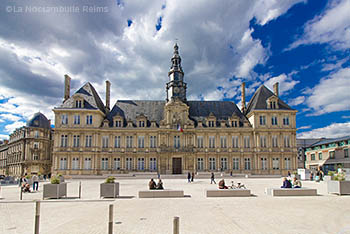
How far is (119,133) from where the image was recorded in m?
44.2

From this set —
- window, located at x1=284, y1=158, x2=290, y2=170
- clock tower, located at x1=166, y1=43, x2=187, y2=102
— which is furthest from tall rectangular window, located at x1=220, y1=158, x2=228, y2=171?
clock tower, located at x1=166, y1=43, x2=187, y2=102

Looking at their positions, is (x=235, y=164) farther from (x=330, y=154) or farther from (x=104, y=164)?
(x=104, y=164)

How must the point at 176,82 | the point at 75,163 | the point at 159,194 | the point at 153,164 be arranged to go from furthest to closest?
the point at 176,82 → the point at 153,164 → the point at 75,163 → the point at 159,194

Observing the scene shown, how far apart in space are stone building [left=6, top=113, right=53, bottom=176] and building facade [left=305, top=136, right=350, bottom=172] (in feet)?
205

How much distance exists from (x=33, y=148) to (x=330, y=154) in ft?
216

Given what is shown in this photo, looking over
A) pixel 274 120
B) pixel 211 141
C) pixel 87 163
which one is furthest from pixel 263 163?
pixel 87 163

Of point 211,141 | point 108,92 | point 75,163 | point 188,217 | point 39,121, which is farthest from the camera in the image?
point 39,121

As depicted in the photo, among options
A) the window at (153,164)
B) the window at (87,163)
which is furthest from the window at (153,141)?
the window at (87,163)

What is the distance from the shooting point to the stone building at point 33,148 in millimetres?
61625

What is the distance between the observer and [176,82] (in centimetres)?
4656

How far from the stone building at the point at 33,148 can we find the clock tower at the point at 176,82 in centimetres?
3731

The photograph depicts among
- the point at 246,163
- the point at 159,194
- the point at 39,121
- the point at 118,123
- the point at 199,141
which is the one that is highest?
the point at 39,121

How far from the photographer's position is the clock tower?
4631cm

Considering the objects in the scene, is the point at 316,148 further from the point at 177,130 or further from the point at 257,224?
the point at 257,224
